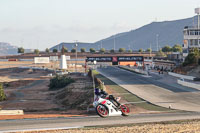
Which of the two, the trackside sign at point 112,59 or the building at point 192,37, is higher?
the building at point 192,37

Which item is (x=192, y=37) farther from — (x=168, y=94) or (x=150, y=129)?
(x=150, y=129)

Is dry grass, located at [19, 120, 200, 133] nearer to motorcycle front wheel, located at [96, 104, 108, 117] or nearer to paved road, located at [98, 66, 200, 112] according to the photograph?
motorcycle front wheel, located at [96, 104, 108, 117]

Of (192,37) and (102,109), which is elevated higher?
(192,37)

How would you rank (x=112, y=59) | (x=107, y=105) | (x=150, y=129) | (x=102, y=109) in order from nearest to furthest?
1. (x=150, y=129)
2. (x=107, y=105)
3. (x=102, y=109)
4. (x=112, y=59)

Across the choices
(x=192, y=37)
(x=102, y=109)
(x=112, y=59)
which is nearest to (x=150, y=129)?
(x=102, y=109)

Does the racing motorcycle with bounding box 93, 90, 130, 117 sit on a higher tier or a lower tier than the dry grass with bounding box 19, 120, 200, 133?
higher

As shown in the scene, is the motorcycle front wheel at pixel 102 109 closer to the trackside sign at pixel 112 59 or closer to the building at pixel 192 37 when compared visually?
the trackside sign at pixel 112 59

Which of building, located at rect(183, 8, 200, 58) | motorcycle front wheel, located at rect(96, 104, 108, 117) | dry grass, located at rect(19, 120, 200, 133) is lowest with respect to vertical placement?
dry grass, located at rect(19, 120, 200, 133)

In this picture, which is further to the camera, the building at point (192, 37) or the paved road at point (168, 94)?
the building at point (192, 37)

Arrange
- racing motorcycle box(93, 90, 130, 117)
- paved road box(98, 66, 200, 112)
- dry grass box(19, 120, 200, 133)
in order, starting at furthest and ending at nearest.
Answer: paved road box(98, 66, 200, 112) < racing motorcycle box(93, 90, 130, 117) < dry grass box(19, 120, 200, 133)

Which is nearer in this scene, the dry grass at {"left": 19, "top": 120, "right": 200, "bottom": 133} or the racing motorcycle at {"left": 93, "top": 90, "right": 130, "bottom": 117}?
the dry grass at {"left": 19, "top": 120, "right": 200, "bottom": 133}

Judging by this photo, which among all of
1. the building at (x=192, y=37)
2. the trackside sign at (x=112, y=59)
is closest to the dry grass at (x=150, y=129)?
the trackside sign at (x=112, y=59)

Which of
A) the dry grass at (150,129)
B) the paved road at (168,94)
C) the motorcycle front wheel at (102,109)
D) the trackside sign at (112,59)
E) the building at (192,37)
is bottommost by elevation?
the paved road at (168,94)

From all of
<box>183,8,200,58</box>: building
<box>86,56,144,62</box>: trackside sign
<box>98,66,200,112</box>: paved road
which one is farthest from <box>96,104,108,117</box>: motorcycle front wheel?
<box>183,8,200,58</box>: building
